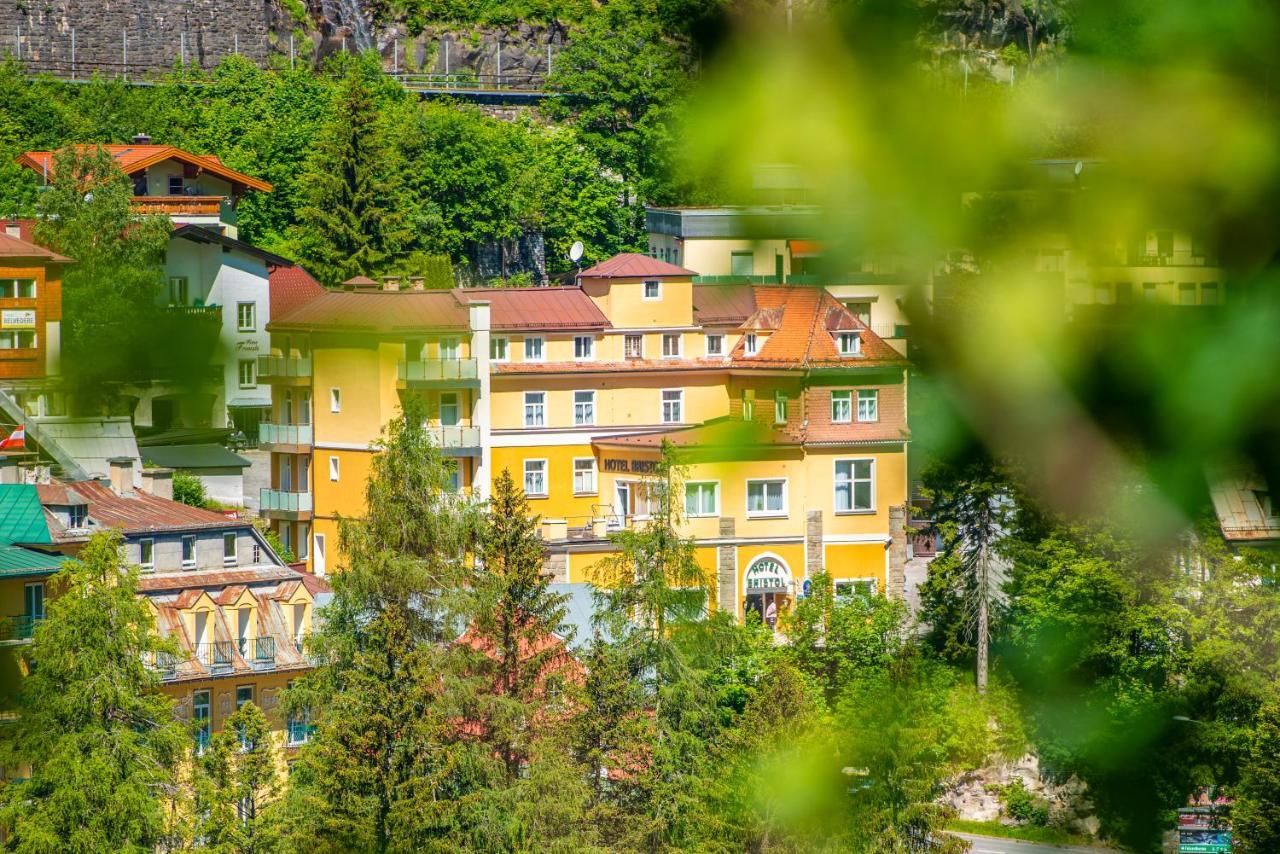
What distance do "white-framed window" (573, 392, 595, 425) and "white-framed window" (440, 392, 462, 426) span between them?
6.92 feet

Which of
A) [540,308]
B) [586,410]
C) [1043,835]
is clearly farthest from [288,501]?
[1043,835]

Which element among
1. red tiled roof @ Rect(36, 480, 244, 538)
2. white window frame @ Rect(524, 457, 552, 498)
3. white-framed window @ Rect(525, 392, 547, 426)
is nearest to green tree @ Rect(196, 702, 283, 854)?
red tiled roof @ Rect(36, 480, 244, 538)

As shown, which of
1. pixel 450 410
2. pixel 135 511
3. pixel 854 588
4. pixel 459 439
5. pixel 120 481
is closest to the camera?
pixel 854 588

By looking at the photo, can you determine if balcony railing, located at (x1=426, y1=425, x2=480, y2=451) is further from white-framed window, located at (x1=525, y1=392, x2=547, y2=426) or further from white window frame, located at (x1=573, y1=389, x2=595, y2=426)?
white window frame, located at (x1=573, y1=389, x2=595, y2=426)

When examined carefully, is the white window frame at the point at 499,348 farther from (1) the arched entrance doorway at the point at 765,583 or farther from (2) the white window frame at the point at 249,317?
(2) the white window frame at the point at 249,317

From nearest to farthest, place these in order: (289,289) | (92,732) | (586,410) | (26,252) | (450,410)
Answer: (26,252), (289,289), (92,732), (586,410), (450,410)

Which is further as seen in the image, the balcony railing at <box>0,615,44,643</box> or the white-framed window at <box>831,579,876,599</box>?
the white-framed window at <box>831,579,876,599</box>

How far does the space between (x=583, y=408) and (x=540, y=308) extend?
1.93 metres

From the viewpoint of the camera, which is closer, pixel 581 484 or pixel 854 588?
pixel 854 588

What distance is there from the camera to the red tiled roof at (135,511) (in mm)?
24700

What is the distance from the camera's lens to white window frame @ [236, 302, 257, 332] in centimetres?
250

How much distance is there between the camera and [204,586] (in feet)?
83.8

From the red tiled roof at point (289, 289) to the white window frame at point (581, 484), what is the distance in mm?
22721

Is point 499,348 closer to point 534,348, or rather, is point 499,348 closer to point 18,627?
point 534,348
